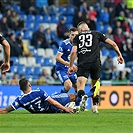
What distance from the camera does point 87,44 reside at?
15.7 m

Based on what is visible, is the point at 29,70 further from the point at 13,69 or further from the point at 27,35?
the point at 27,35

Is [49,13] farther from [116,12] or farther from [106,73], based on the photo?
[106,73]

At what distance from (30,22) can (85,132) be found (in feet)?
61.5

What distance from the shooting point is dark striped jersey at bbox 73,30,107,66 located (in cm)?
1563

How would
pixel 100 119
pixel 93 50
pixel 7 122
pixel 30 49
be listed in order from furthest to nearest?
pixel 30 49, pixel 93 50, pixel 100 119, pixel 7 122

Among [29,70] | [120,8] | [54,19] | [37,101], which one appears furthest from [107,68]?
[37,101]

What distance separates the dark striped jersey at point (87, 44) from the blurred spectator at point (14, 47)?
1022 cm

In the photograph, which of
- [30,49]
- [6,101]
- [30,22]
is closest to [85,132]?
[6,101]

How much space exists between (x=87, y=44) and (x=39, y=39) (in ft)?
39.4

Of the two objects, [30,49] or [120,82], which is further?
[30,49]

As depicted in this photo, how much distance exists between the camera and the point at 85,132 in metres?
10.8

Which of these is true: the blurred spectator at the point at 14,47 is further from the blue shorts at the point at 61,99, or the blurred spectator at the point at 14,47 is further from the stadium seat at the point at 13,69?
the blue shorts at the point at 61,99

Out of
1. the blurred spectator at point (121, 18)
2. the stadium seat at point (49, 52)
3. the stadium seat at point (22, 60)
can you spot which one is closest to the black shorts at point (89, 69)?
the stadium seat at point (22, 60)

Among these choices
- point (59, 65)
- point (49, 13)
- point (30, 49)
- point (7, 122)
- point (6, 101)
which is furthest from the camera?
point (49, 13)
